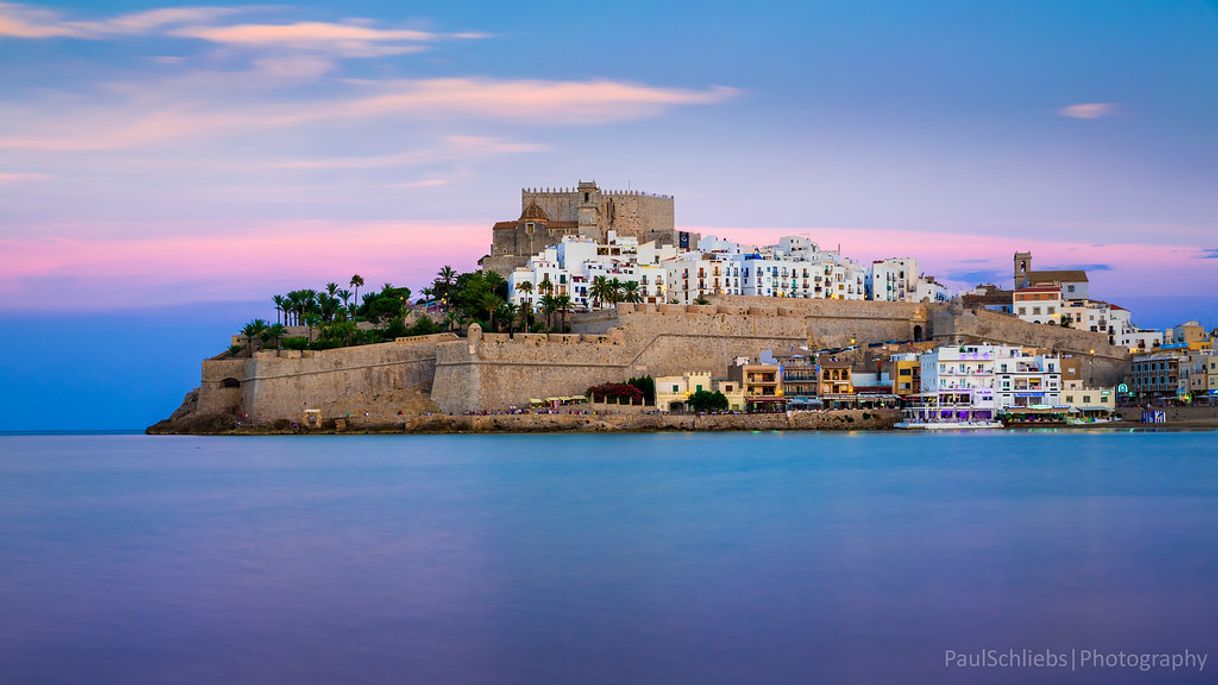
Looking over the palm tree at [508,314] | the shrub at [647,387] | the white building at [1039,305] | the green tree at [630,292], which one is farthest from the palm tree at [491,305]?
the white building at [1039,305]

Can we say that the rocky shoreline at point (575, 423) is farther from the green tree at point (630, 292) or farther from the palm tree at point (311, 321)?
the green tree at point (630, 292)

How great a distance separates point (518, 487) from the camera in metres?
17.9

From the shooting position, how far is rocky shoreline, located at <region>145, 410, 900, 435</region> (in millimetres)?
32125

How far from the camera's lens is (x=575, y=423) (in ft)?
106

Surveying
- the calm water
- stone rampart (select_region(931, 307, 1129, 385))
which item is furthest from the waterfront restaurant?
the calm water

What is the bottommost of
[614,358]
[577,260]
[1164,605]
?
[1164,605]

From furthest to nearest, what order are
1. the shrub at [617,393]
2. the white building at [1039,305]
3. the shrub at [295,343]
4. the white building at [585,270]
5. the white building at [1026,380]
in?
the white building at [1039,305]
the white building at [585,270]
the shrub at [295,343]
the white building at [1026,380]
the shrub at [617,393]

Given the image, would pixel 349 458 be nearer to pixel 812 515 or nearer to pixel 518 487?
pixel 518 487

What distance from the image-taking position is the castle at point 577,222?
42469mm

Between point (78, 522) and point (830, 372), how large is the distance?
78.2 ft

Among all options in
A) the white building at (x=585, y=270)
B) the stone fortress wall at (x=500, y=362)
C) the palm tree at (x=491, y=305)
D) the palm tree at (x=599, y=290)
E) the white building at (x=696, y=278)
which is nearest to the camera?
the stone fortress wall at (x=500, y=362)

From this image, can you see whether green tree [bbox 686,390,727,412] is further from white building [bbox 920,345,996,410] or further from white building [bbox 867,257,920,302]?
white building [bbox 867,257,920,302]

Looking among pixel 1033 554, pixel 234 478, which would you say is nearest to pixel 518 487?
pixel 234 478

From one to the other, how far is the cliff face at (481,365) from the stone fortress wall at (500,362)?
3 centimetres
